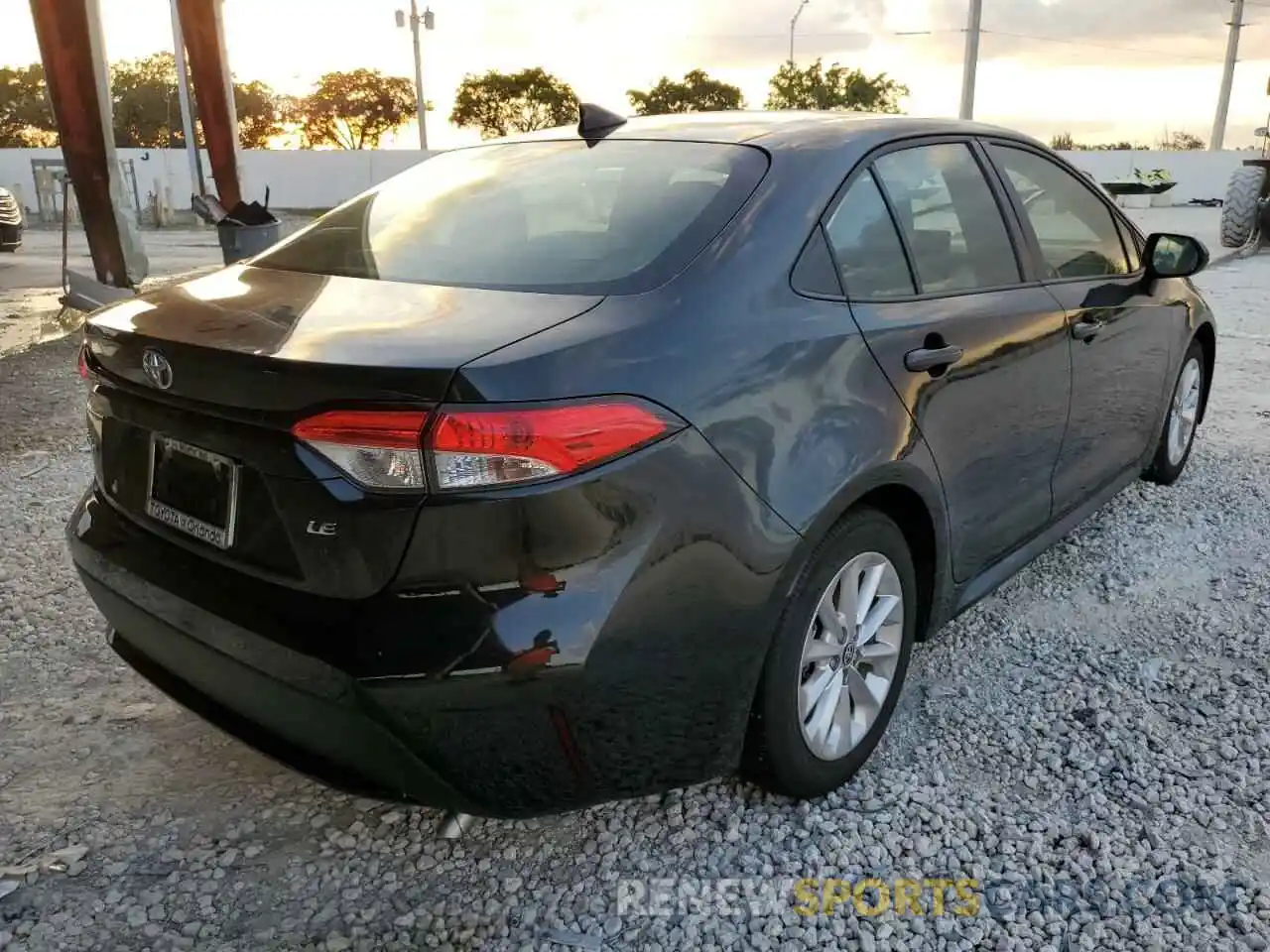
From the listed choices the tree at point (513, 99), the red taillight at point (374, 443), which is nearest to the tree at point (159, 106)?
the tree at point (513, 99)

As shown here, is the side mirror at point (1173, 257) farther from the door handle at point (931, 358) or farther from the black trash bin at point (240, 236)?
the black trash bin at point (240, 236)

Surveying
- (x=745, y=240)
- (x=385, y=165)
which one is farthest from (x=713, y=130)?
(x=385, y=165)

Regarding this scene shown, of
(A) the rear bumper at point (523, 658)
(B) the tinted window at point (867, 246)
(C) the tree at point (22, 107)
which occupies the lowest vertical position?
(A) the rear bumper at point (523, 658)

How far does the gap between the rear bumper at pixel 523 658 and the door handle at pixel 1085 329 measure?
1650mm

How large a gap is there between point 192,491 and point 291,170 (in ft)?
120

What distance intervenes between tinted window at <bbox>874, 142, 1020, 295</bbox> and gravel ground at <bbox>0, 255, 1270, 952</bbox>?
3.89ft

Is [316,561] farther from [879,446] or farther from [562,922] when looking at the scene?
[879,446]

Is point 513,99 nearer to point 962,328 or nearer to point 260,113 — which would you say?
point 260,113

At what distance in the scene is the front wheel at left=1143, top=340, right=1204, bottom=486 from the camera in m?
4.39

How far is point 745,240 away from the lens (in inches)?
85.1

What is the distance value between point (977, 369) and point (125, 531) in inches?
82.2

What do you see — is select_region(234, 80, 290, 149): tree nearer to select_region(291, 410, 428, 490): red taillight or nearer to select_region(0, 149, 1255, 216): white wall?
select_region(0, 149, 1255, 216): white wall

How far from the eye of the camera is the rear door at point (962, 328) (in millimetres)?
2436

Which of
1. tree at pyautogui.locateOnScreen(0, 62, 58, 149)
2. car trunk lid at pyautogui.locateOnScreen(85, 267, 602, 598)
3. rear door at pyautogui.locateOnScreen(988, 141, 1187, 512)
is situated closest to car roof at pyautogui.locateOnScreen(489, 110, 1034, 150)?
rear door at pyautogui.locateOnScreen(988, 141, 1187, 512)
